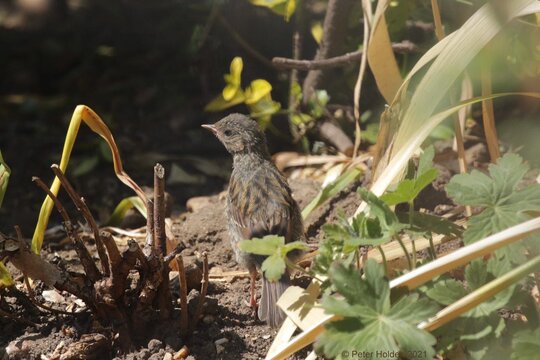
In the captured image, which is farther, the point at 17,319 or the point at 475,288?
the point at 17,319

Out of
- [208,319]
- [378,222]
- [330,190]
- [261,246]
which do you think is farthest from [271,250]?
[330,190]

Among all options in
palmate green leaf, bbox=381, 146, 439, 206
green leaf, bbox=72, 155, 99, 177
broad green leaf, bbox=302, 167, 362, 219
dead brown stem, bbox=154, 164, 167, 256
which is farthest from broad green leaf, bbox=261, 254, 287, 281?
green leaf, bbox=72, 155, 99, 177

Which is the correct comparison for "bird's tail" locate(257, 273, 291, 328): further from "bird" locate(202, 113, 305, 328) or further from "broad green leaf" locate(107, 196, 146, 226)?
"broad green leaf" locate(107, 196, 146, 226)

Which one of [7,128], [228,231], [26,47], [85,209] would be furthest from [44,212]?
[26,47]

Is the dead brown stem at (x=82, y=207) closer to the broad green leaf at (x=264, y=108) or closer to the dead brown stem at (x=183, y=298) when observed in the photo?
the dead brown stem at (x=183, y=298)

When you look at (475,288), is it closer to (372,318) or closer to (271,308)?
(372,318)

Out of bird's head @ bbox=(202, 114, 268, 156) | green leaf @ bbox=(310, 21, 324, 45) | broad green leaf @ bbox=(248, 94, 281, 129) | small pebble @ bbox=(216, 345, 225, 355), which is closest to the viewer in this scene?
small pebble @ bbox=(216, 345, 225, 355)

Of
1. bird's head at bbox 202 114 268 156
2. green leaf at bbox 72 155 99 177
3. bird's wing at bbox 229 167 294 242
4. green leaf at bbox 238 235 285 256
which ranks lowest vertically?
green leaf at bbox 238 235 285 256
